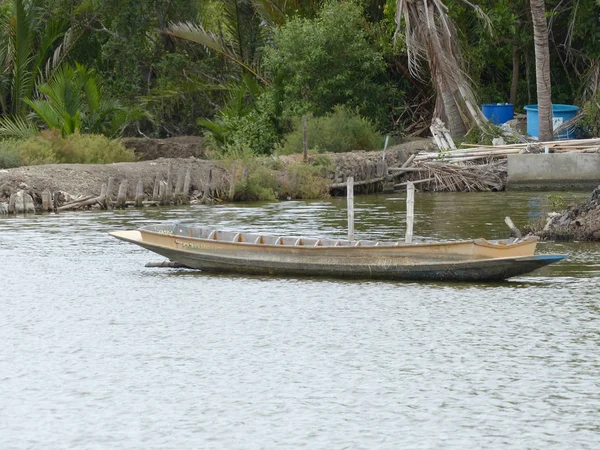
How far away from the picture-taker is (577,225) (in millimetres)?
21859

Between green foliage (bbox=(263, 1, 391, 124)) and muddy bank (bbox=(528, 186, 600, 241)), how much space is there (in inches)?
661

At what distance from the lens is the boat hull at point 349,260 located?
55.0 ft

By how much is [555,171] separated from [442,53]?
652cm

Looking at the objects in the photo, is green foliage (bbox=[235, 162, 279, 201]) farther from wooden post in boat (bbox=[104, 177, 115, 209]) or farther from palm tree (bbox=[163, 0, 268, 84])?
palm tree (bbox=[163, 0, 268, 84])

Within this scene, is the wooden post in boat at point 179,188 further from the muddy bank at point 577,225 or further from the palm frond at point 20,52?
the muddy bank at point 577,225

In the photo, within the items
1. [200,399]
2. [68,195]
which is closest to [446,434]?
[200,399]

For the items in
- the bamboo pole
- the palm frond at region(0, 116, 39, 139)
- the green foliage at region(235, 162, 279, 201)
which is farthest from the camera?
the palm frond at region(0, 116, 39, 139)

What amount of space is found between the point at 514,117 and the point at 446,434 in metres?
30.5

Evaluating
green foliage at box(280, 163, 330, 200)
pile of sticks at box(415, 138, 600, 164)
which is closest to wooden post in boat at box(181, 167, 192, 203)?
green foliage at box(280, 163, 330, 200)

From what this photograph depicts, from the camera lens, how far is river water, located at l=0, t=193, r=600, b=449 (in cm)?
1002

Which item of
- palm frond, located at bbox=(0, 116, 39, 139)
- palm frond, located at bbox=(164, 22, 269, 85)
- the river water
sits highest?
palm frond, located at bbox=(164, 22, 269, 85)

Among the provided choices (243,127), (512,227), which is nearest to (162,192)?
(243,127)

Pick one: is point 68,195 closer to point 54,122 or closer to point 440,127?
point 54,122

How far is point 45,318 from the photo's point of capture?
15336mm
